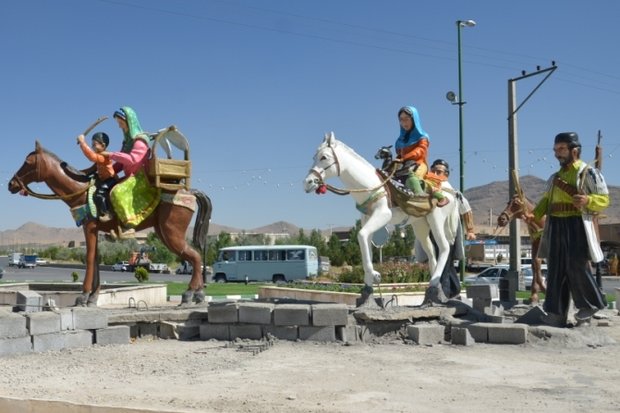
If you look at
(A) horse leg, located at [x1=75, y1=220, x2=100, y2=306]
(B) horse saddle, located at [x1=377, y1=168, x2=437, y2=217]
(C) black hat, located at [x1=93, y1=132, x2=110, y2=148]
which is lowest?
(A) horse leg, located at [x1=75, y1=220, x2=100, y2=306]

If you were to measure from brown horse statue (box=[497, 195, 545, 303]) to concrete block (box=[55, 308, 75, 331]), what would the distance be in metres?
6.99

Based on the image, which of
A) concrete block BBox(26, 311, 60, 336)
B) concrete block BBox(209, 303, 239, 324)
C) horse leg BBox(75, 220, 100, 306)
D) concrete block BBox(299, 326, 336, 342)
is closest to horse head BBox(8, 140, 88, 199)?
horse leg BBox(75, 220, 100, 306)

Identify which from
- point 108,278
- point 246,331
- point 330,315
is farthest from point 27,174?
point 108,278

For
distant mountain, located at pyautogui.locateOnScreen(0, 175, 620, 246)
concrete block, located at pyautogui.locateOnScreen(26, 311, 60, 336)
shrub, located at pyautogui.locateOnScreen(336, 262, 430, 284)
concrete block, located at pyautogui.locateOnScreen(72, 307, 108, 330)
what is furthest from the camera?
distant mountain, located at pyautogui.locateOnScreen(0, 175, 620, 246)

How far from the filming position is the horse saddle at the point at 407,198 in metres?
10.8

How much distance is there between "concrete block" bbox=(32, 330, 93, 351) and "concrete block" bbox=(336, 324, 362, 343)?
3812 mm

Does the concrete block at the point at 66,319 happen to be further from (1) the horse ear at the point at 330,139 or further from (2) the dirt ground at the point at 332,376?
(1) the horse ear at the point at 330,139

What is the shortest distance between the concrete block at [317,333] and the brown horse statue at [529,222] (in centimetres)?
343

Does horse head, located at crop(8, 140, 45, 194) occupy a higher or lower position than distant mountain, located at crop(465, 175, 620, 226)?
lower

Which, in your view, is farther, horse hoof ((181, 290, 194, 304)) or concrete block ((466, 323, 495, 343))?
horse hoof ((181, 290, 194, 304))

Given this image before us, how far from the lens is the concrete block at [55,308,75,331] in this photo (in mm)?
9922

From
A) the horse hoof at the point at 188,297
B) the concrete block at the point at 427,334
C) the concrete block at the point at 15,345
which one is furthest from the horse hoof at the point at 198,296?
the concrete block at the point at 427,334

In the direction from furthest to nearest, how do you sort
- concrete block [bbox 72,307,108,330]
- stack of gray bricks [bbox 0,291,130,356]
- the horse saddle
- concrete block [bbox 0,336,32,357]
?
the horse saddle
concrete block [bbox 72,307,108,330]
stack of gray bricks [bbox 0,291,130,356]
concrete block [bbox 0,336,32,357]

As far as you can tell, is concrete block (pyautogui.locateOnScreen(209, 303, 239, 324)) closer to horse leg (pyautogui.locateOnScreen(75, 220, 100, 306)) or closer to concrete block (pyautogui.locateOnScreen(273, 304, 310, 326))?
concrete block (pyautogui.locateOnScreen(273, 304, 310, 326))
